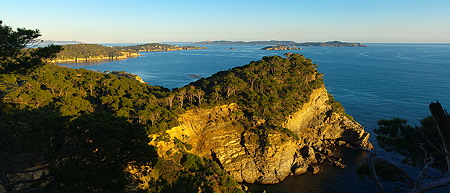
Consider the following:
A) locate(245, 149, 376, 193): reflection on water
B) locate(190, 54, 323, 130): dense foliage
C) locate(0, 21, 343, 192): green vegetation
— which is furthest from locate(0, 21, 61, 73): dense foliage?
locate(245, 149, 376, 193): reflection on water

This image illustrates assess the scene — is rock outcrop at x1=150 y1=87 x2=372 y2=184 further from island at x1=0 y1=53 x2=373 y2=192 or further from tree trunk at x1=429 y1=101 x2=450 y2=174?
tree trunk at x1=429 y1=101 x2=450 y2=174

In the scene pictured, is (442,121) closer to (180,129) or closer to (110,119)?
(110,119)

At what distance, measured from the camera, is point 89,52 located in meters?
192

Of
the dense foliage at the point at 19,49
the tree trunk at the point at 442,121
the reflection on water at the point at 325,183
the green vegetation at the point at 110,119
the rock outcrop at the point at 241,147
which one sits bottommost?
the reflection on water at the point at 325,183

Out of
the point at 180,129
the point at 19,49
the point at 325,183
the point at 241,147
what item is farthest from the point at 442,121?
the point at 325,183

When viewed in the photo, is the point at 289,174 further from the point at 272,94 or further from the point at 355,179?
the point at 272,94

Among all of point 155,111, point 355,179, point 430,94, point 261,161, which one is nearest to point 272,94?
point 261,161

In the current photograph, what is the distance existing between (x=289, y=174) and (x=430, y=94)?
61.0 meters

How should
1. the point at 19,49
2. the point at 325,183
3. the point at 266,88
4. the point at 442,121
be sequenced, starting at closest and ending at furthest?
the point at 442,121
the point at 19,49
the point at 325,183
the point at 266,88

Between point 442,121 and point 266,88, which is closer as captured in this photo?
point 442,121

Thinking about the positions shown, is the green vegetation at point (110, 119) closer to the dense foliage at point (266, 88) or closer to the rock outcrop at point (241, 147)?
the dense foliage at point (266, 88)

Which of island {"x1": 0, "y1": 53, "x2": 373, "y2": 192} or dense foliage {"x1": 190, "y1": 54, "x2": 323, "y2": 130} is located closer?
island {"x1": 0, "y1": 53, "x2": 373, "y2": 192}

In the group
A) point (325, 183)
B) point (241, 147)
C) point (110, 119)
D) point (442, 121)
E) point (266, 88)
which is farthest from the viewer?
point (266, 88)

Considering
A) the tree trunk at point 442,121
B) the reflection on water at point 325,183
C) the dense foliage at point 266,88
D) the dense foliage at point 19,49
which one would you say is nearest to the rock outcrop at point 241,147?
the reflection on water at point 325,183
